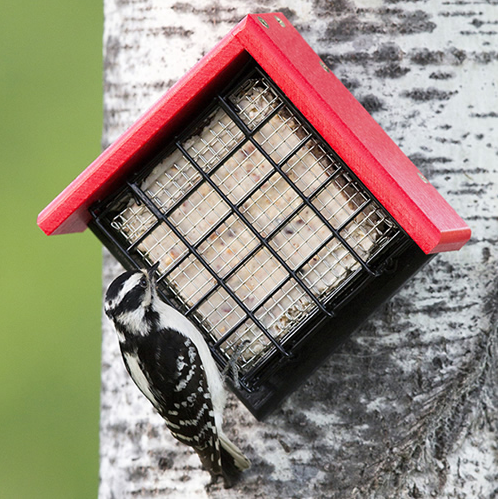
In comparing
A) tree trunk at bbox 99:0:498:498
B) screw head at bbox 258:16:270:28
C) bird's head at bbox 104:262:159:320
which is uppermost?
screw head at bbox 258:16:270:28

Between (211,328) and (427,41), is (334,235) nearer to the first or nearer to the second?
(211,328)

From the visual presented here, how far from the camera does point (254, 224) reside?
2.13m

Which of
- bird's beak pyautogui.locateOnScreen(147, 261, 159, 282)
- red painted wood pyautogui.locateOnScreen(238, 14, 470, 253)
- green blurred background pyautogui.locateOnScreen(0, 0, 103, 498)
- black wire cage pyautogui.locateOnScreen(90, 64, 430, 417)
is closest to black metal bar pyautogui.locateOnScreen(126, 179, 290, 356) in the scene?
black wire cage pyautogui.locateOnScreen(90, 64, 430, 417)

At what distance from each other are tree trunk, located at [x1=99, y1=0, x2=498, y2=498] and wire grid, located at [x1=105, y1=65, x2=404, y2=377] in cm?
27

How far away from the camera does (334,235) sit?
6.73 ft

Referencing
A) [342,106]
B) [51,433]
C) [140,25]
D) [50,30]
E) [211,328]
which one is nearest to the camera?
[342,106]

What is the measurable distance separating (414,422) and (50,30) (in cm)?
405

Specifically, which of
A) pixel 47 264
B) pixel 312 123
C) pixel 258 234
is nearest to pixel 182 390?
pixel 258 234

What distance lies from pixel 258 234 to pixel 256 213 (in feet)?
0.23

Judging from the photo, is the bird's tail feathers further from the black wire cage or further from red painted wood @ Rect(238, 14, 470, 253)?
red painted wood @ Rect(238, 14, 470, 253)

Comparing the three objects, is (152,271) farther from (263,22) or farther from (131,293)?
(263,22)

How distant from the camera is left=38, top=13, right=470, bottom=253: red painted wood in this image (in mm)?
1864

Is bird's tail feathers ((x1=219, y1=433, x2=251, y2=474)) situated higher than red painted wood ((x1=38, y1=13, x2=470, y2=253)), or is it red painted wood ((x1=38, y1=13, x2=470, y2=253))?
red painted wood ((x1=38, y1=13, x2=470, y2=253))

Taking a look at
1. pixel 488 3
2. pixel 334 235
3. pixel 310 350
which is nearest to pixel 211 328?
pixel 310 350
